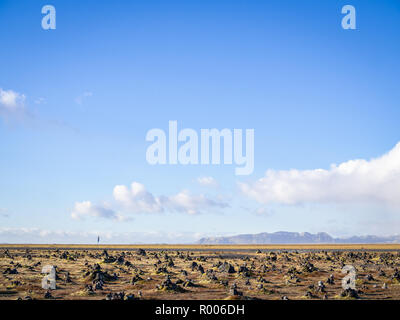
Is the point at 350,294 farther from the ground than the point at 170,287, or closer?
farther from the ground

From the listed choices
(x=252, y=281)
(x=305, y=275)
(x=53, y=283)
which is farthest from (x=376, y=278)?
(x=53, y=283)

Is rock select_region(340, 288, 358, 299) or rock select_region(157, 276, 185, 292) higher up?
rock select_region(340, 288, 358, 299)

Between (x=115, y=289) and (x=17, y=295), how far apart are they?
326 inches

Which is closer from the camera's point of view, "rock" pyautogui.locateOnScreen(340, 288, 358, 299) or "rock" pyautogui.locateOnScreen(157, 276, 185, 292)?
"rock" pyautogui.locateOnScreen(340, 288, 358, 299)

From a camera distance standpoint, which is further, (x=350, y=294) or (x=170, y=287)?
(x=170, y=287)

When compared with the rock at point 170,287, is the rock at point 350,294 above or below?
above

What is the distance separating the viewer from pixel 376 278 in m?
42.3

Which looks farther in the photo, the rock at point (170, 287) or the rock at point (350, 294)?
the rock at point (170, 287)
